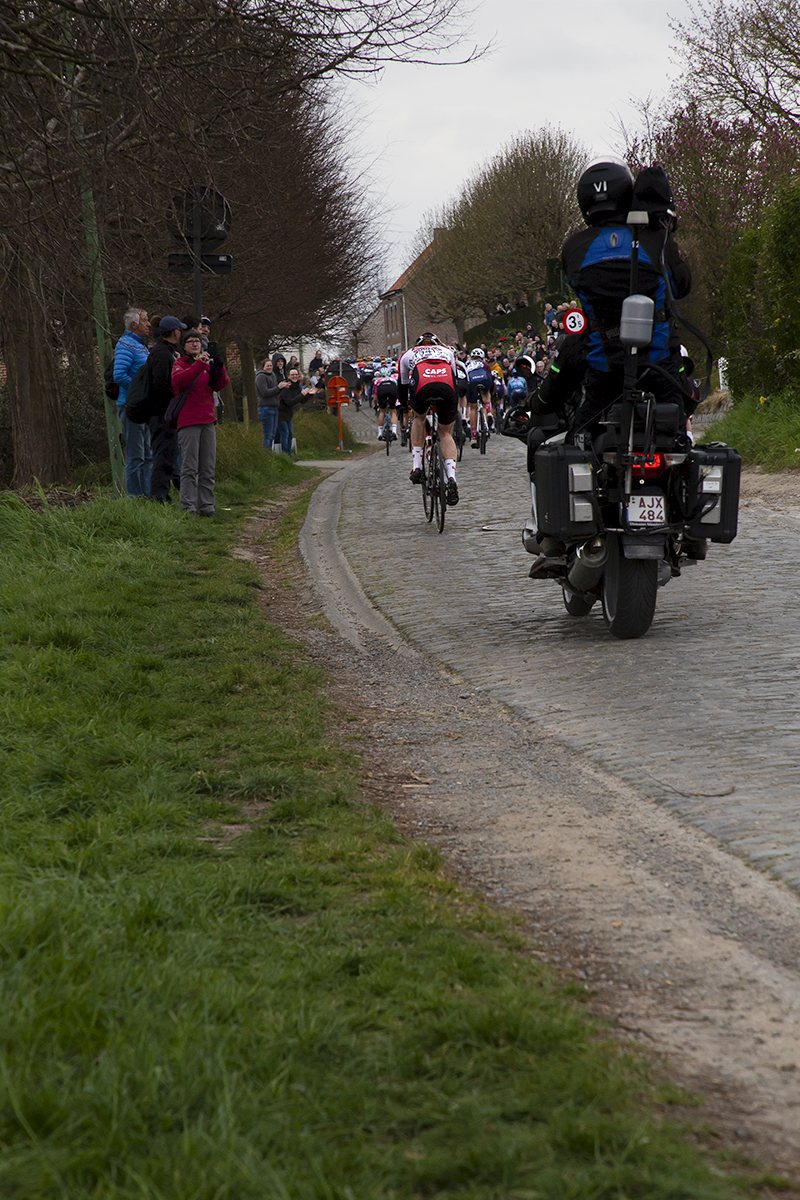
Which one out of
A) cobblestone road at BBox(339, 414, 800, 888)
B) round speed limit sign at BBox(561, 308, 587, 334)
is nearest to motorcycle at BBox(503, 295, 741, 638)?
round speed limit sign at BBox(561, 308, 587, 334)

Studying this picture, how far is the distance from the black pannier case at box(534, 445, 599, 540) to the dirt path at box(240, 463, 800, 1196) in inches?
44.6

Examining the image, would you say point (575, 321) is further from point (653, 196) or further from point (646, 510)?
point (646, 510)

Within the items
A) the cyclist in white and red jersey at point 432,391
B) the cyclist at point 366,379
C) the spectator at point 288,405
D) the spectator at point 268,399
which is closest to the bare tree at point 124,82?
the cyclist in white and red jersey at point 432,391

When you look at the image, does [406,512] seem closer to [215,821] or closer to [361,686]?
[361,686]

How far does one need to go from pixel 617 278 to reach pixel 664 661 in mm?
2015

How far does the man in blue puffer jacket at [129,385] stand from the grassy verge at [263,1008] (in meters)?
8.55

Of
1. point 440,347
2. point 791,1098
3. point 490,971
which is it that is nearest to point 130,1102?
point 490,971

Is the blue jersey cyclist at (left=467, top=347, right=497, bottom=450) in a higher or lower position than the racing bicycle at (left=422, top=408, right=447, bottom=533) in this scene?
higher

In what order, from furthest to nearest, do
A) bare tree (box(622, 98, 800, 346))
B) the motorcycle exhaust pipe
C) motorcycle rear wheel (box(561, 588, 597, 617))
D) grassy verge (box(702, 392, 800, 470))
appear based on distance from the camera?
bare tree (box(622, 98, 800, 346))
grassy verge (box(702, 392, 800, 470))
motorcycle rear wheel (box(561, 588, 597, 617))
the motorcycle exhaust pipe

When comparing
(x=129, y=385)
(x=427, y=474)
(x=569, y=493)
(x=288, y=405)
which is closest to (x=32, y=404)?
(x=129, y=385)

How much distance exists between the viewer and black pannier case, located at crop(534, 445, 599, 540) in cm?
703

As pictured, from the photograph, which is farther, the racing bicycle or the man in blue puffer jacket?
the man in blue puffer jacket

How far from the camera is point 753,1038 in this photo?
283 cm

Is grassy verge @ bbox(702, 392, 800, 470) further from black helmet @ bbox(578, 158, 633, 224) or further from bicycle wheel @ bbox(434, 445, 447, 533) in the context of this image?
black helmet @ bbox(578, 158, 633, 224)
